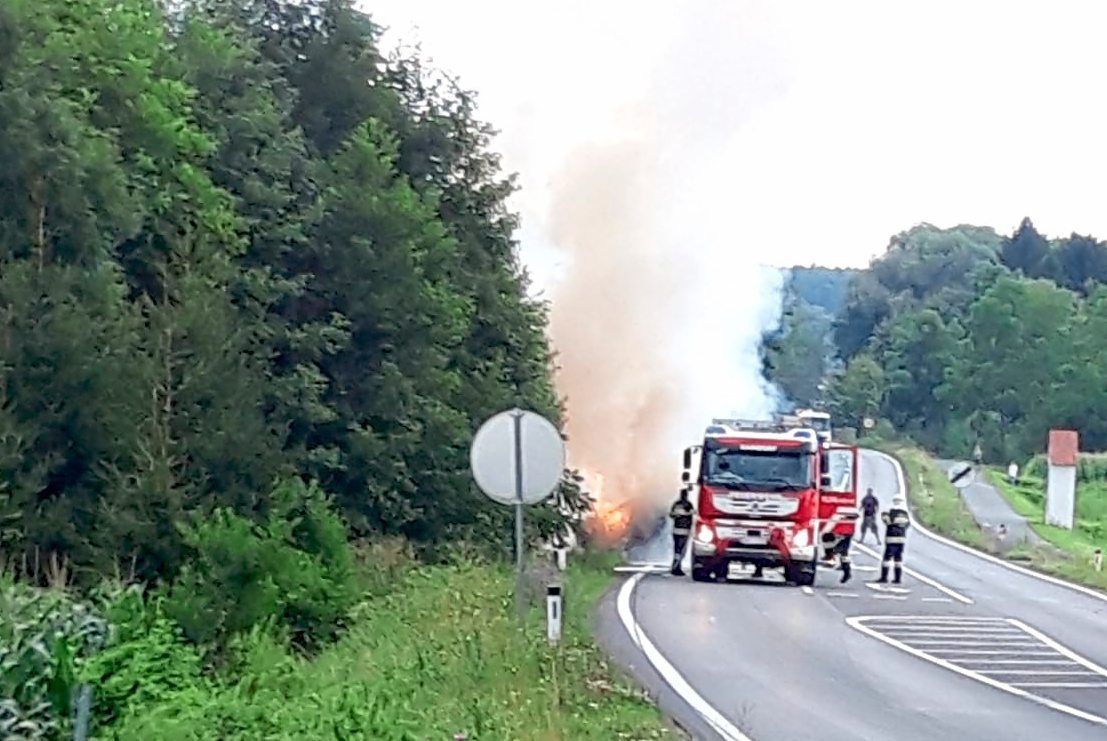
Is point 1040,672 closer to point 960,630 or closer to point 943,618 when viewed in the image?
point 960,630

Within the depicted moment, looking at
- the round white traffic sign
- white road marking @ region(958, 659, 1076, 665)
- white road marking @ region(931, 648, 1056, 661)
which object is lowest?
white road marking @ region(931, 648, 1056, 661)

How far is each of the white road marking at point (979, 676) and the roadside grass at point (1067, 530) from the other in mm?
12240

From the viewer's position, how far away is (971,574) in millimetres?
38562

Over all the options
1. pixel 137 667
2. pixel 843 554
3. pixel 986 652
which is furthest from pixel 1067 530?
pixel 137 667

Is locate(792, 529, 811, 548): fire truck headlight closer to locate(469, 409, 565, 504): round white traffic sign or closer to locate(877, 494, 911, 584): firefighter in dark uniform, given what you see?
locate(877, 494, 911, 584): firefighter in dark uniform

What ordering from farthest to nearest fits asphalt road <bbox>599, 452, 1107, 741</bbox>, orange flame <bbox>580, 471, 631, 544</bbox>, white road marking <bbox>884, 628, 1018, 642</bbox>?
orange flame <bbox>580, 471, 631, 544</bbox>, white road marking <bbox>884, 628, 1018, 642</bbox>, asphalt road <bbox>599, 452, 1107, 741</bbox>

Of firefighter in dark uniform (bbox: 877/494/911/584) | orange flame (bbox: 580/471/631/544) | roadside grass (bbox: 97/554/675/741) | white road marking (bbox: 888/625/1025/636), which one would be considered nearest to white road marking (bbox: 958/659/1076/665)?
white road marking (bbox: 888/625/1025/636)

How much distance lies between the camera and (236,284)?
92.7 feet

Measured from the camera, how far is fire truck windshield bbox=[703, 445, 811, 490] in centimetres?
3161

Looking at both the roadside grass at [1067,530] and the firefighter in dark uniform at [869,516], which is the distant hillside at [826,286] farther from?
the firefighter in dark uniform at [869,516]

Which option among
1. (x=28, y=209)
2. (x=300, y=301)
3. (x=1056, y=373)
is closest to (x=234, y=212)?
(x=300, y=301)

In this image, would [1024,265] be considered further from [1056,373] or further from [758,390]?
[758,390]

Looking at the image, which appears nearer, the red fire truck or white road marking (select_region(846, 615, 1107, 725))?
white road marking (select_region(846, 615, 1107, 725))

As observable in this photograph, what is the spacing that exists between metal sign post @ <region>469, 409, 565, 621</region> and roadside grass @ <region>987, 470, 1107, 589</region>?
23.3 m
